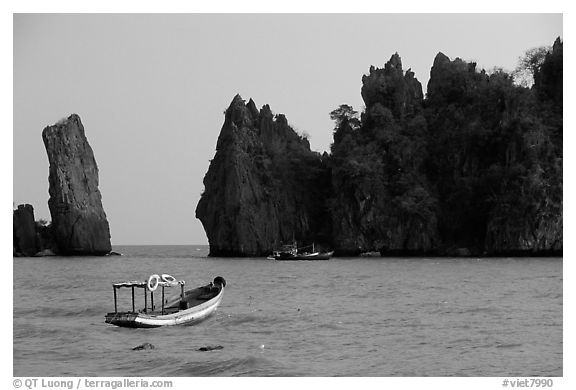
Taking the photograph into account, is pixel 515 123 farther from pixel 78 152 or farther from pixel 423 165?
pixel 78 152

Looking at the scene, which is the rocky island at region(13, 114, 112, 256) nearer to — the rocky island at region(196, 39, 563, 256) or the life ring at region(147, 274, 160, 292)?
the rocky island at region(196, 39, 563, 256)

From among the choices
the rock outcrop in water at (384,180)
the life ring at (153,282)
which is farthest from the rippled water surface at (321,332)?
the rock outcrop in water at (384,180)

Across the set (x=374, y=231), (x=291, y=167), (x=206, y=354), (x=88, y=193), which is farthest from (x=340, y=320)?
(x=88, y=193)

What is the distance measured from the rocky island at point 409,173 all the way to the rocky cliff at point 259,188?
0.43ft

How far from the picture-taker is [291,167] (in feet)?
316

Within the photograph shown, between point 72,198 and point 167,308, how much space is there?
69.6 m

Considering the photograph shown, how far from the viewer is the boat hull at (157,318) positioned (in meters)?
27.5

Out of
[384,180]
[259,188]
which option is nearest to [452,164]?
[384,180]

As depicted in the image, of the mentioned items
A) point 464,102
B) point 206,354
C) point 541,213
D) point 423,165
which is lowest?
point 206,354

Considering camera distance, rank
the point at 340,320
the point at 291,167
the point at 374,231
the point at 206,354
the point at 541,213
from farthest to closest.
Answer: the point at 291,167
the point at 374,231
the point at 541,213
the point at 340,320
the point at 206,354

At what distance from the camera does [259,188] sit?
93.4 m

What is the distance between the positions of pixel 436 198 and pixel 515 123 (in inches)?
490

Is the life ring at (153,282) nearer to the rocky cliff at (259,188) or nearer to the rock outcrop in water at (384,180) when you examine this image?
the rock outcrop in water at (384,180)

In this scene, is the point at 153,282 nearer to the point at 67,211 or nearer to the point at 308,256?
the point at 308,256
